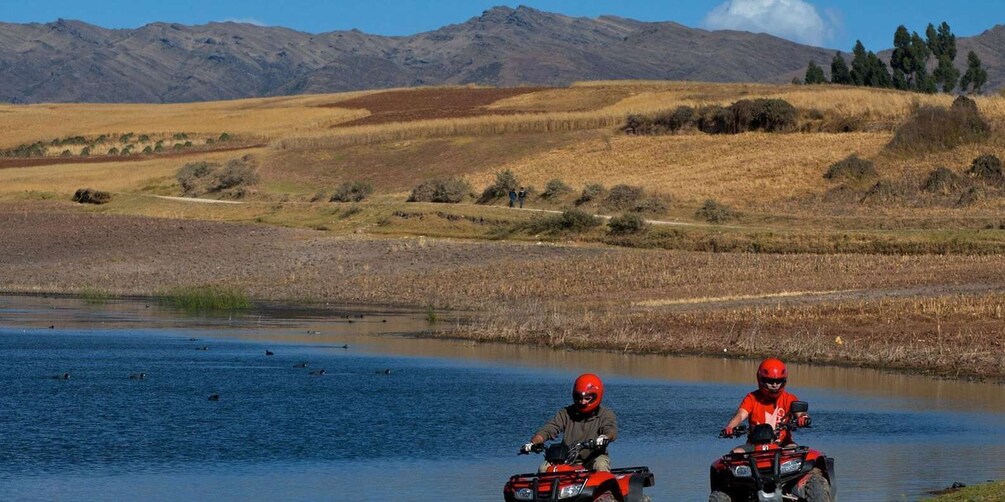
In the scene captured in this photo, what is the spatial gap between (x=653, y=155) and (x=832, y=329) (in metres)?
56.7

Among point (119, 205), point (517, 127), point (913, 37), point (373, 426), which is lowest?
point (373, 426)

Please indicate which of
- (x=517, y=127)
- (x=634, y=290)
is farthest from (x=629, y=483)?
(x=517, y=127)

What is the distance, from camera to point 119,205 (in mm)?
84000

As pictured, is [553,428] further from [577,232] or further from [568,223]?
[568,223]

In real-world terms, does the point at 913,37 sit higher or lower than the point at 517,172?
higher

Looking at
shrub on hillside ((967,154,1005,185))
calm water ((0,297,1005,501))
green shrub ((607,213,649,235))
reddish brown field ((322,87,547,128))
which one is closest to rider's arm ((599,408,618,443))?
calm water ((0,297,1005,501))

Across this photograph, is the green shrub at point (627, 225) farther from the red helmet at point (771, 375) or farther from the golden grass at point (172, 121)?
the golden grass at point (172, 121)

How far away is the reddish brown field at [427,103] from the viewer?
114875 millimetres

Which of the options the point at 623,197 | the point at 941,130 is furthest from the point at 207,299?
the point at 941,130

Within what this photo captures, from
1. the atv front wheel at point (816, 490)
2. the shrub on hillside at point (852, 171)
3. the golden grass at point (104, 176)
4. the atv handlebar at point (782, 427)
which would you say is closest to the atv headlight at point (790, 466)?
the atv front wheel at point (816, 490)

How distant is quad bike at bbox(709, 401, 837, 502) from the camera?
582 inches

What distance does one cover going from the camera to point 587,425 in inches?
597

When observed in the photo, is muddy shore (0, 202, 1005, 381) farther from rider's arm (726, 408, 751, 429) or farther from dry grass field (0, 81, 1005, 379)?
rider's arm (726, 408, 751, 429)

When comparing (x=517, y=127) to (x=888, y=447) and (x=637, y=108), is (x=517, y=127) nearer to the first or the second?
(x=637, y=108)
